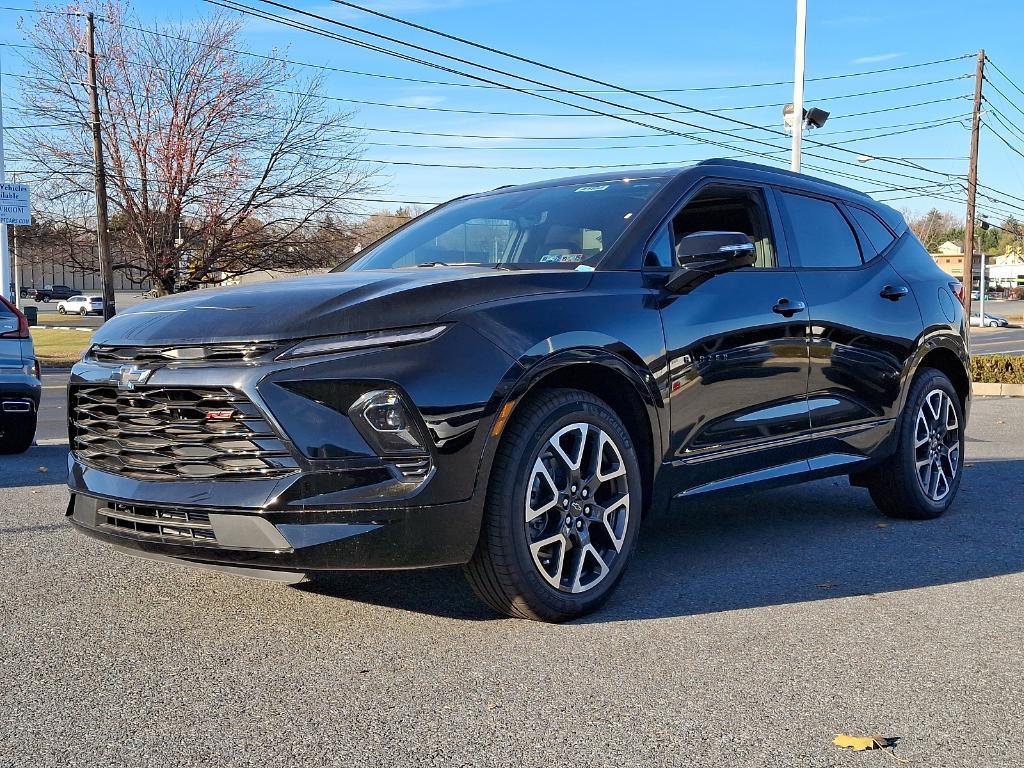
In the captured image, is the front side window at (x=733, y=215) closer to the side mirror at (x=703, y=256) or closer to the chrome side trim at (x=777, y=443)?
the side mirror at (x=703, y=256)

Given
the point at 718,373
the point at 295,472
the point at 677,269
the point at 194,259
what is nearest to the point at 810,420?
the point at 718,373

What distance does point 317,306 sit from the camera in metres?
3.64

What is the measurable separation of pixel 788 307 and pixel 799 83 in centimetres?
1777

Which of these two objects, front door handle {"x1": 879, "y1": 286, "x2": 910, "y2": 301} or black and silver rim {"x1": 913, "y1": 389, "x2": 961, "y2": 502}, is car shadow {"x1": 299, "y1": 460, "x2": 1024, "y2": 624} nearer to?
black and silver rim {"x1": 913, "y1": 389, "x2": 961, "y2": 502}

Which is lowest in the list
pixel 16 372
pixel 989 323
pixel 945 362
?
pixel 989 323

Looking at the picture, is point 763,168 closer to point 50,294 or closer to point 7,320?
point 7,320

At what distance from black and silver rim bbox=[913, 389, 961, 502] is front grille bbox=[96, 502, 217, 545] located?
397cm

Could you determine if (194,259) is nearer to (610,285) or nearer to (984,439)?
(984,439)

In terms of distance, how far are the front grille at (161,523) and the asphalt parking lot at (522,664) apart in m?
0.38

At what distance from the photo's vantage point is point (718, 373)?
4.56 m

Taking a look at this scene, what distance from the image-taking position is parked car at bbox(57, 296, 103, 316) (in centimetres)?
6618

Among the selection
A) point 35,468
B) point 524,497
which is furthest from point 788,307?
point 35,468

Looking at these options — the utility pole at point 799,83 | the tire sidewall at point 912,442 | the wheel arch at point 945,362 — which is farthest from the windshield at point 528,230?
the utility pole at point 799,83

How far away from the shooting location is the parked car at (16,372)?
817 cm
